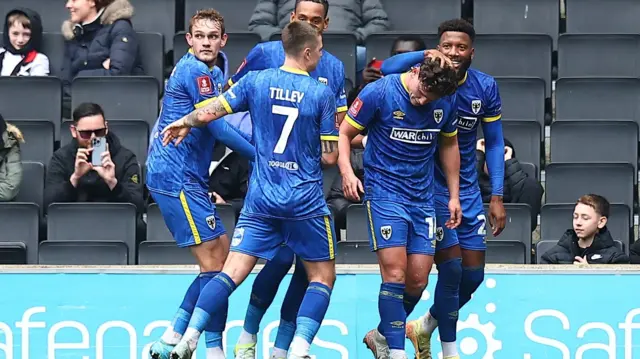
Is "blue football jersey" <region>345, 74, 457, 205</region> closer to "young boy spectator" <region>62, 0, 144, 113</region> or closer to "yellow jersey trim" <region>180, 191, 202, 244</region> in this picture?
"yellow jersey trim" <region>180, 191, 202, 244</region>

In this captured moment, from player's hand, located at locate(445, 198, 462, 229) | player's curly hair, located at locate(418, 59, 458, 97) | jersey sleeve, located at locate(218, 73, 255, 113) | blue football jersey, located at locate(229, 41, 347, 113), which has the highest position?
blue football jersey, located at locate(229, 41, 347, 113)

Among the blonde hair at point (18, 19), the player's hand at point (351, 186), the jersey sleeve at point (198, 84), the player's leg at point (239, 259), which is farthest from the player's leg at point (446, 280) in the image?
the blonde hair at point (18, 19)

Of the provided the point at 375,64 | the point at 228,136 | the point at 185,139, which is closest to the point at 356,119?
the point at 228,136

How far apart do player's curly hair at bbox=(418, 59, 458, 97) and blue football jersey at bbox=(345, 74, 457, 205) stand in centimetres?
21

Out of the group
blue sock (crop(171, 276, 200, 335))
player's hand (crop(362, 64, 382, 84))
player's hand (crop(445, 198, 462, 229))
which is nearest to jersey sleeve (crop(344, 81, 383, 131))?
player's hand (crop(445, 198, 462, 229))

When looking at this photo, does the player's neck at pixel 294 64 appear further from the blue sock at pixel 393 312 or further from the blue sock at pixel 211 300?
the blue sock at pixel 393 312

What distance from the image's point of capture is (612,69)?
12805 millimetres

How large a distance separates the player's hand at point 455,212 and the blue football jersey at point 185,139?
1509 mm

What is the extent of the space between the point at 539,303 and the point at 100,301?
3017mm

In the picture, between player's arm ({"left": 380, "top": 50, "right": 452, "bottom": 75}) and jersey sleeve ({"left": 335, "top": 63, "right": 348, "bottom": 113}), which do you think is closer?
player's arm ({"left": 380, "top": 50, "right": 452, "bottom": 75})

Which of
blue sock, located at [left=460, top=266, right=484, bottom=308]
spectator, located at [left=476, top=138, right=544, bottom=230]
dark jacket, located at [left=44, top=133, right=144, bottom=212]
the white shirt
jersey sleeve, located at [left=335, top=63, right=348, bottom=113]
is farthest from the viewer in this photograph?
the white shirt

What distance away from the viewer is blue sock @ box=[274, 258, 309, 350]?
8.70 meters

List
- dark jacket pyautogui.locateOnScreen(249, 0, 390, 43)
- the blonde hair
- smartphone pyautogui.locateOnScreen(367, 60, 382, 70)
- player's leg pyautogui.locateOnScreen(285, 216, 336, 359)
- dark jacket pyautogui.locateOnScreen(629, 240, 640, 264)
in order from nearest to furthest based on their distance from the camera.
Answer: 1. player's leg pyautogui.locateOnScreen(285, 216, 336, 359)
2. dark jacket pyautogui.locateOnScreen(629, 240, 640, 264)
3. smartphone pyautogui.locateOnScreen(367, 60, 382, 70)
4. the blonde hair
5. dark jacket pyautogui.locateOnScreen(249, 0, 390, 43)

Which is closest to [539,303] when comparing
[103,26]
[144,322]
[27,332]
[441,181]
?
[441,181]
